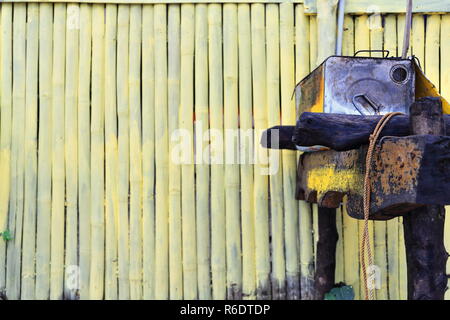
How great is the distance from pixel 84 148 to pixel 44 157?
301 millimetres

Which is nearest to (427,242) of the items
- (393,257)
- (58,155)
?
(393,257)

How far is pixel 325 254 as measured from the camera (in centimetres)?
393

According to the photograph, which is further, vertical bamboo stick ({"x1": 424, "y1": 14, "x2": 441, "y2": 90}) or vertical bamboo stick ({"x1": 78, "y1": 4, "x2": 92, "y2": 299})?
vertical bamboo stick ({"x1": 424, "y1": 14, "x2": 441, "y2": 90})

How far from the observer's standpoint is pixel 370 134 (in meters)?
2.58

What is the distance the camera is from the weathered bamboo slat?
4.00 meters

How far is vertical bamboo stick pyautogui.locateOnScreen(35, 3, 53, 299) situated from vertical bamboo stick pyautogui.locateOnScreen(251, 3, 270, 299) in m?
1.52

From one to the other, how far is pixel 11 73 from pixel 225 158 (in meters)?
1.72

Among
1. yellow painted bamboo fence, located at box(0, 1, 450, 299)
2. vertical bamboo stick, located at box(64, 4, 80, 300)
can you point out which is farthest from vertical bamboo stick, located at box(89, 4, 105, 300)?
vertical bamboo stick, located at box(64, 4, 80, 300)

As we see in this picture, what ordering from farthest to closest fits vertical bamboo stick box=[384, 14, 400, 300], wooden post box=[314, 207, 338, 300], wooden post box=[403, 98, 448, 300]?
vertical bamboo stick box=[384, 14, 400, 300] < wooden post box=[314, 207, 338, 300] < wooden post box=[403, 98, 448, 300]

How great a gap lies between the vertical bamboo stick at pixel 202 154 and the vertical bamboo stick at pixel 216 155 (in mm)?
37

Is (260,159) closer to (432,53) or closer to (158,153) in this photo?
(158,153)

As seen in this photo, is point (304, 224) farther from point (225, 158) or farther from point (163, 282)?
point (163, 282)

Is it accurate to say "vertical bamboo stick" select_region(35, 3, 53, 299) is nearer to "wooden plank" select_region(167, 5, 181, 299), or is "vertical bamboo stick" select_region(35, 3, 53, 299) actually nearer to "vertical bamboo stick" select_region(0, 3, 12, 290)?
"vertical bamboo stick" select_region(0, 3, 12, 290)

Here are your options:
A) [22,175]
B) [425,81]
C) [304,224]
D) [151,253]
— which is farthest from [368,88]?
[22,175]
